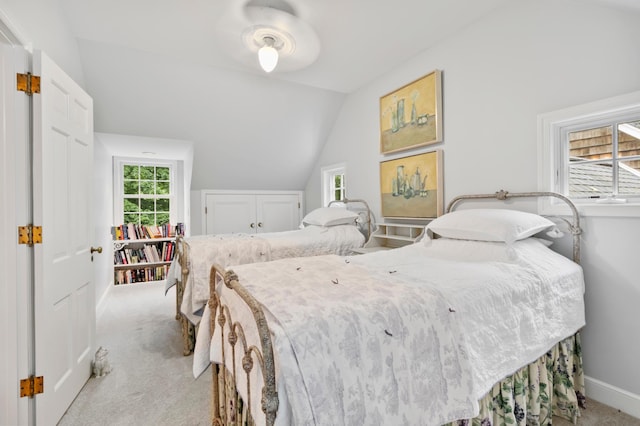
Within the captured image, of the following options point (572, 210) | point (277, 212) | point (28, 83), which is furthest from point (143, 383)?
point (277, 212)

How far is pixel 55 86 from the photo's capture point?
1.81 m

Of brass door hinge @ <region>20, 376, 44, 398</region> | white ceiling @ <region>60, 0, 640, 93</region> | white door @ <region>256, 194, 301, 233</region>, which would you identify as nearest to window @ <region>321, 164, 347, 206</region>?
white door @ <region>256, 194, 301, 233</region>

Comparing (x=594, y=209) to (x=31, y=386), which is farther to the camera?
(x=594, y=209)

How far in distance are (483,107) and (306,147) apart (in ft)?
8.90

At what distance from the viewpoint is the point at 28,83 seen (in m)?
1.62

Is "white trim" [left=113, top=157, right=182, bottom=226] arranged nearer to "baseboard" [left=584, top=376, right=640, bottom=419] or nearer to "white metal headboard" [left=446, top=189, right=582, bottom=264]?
"white metal headboard" [left=446, top=189, right=582, bottom=264]

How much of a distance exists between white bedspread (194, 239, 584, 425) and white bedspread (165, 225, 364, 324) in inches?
41.4

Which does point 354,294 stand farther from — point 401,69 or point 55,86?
point 401,69

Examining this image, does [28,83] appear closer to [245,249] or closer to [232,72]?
[245,249]

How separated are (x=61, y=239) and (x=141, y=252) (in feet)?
11.8

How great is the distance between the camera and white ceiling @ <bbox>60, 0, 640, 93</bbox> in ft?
7.63

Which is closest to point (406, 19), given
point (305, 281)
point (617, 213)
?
point (617, 213)

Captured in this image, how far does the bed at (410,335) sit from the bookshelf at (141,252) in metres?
4.21

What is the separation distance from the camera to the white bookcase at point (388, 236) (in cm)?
323
